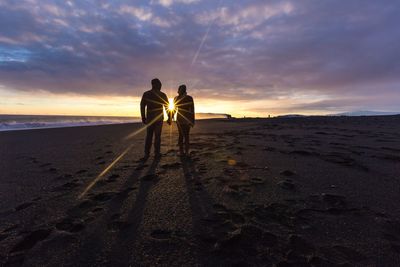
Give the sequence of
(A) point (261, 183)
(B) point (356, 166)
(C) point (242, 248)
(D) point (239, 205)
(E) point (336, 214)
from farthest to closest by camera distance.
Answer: (B) point (356, 166) → (A) point (261, 183) → (D) point (239, 205) → (E) point (336, 214) → (C) point (242, 248)

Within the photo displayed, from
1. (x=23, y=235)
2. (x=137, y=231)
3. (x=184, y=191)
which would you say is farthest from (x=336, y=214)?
(x=23, y=235)

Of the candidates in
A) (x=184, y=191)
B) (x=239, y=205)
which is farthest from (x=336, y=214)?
(x=184, y=191)

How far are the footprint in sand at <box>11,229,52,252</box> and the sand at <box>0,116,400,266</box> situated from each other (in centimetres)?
1

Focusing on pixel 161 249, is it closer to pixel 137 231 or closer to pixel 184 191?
pixel 137 231

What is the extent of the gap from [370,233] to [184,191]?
2.62 metres

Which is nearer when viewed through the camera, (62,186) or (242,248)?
(242,248)

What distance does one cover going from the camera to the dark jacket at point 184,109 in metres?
8.09

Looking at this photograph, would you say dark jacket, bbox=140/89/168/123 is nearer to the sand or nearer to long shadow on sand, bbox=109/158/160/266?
the sand

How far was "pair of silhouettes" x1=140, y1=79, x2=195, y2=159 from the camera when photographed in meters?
7.63

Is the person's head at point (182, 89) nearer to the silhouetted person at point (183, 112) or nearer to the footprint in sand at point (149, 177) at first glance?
the silhouetted person at point (183, 112)

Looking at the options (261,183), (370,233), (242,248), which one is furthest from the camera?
(261,183)

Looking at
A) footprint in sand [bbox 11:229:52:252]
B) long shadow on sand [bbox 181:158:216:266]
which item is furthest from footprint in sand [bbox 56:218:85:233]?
long shadow on sand [bbox 181:158:216:266]

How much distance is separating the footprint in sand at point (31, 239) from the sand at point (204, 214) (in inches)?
0.4

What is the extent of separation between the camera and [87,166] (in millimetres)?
6543
